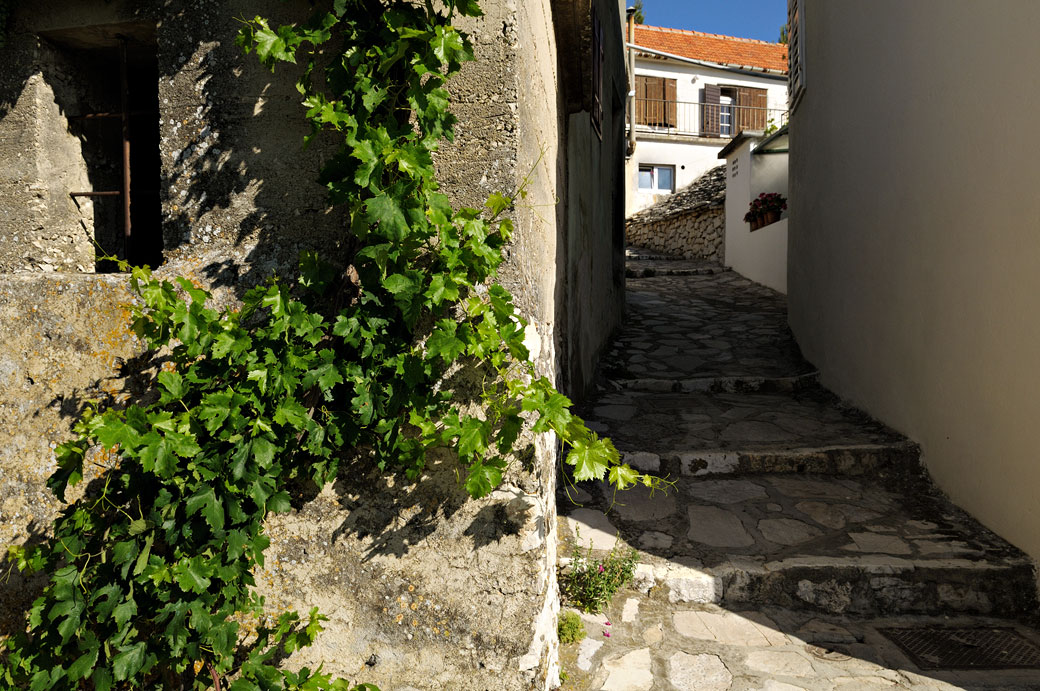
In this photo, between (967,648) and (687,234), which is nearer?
(967,648)

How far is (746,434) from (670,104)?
63.5 ft

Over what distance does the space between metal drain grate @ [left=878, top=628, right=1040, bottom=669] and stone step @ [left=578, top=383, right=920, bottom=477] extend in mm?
1271

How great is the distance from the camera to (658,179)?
21.5 metres

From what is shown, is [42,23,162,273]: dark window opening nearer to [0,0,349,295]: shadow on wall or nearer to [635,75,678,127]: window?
[0,0,349,295]: shadow on wall

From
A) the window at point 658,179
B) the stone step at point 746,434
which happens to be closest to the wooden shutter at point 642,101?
→ the window at point 658,179

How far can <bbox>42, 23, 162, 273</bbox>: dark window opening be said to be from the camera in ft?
7.50

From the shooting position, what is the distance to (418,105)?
176 centimetres

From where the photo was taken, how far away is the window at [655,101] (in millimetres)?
21266

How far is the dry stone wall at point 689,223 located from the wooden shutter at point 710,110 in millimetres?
5055

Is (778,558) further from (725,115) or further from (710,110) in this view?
(725,115)

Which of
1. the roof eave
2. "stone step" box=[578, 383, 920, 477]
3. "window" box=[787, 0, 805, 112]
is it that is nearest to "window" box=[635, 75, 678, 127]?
the roof eave

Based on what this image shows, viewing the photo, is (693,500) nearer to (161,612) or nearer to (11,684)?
(161,612)

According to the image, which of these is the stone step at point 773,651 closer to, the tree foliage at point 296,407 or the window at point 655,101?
the tree foliage at point 296,407

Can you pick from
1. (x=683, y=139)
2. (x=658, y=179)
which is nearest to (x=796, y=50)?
(x=658, y=179)
